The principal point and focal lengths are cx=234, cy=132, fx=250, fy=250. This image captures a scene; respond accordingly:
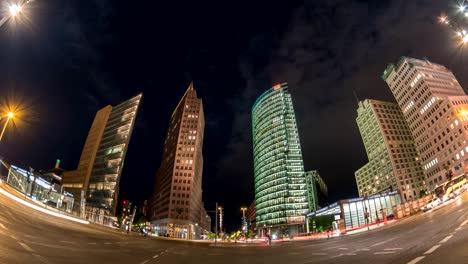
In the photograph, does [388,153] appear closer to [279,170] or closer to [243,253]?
[279,170]

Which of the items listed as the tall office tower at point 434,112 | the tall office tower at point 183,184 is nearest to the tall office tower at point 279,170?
the tall office tower at point 183,184

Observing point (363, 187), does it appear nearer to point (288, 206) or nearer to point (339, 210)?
point (288, 206)

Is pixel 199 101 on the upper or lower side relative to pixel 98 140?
upper

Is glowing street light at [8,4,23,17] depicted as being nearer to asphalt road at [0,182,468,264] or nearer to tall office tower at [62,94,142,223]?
asphalt road at [0,182,468,264]

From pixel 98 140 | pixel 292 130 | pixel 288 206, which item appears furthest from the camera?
pixel 292 130

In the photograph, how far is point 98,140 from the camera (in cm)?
13200

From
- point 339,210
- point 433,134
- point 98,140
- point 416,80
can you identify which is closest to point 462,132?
point 433,134

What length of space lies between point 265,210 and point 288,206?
19844 millimetres

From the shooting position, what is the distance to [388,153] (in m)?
142

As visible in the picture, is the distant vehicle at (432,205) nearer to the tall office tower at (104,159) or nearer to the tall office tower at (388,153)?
the tall office tower at (388,153)

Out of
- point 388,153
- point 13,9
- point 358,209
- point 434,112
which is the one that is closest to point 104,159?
point 358,209

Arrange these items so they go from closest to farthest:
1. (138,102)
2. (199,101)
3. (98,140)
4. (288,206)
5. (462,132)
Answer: (462,132)
(98,140)
(138,102)
(288,206)
(199,101)

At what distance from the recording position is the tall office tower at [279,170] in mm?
153000

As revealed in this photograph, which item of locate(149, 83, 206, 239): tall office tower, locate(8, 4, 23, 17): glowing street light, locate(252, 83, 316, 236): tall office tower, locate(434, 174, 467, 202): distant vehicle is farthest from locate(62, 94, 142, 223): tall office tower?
locate(434, 174, 467, 202): distant vehicle
